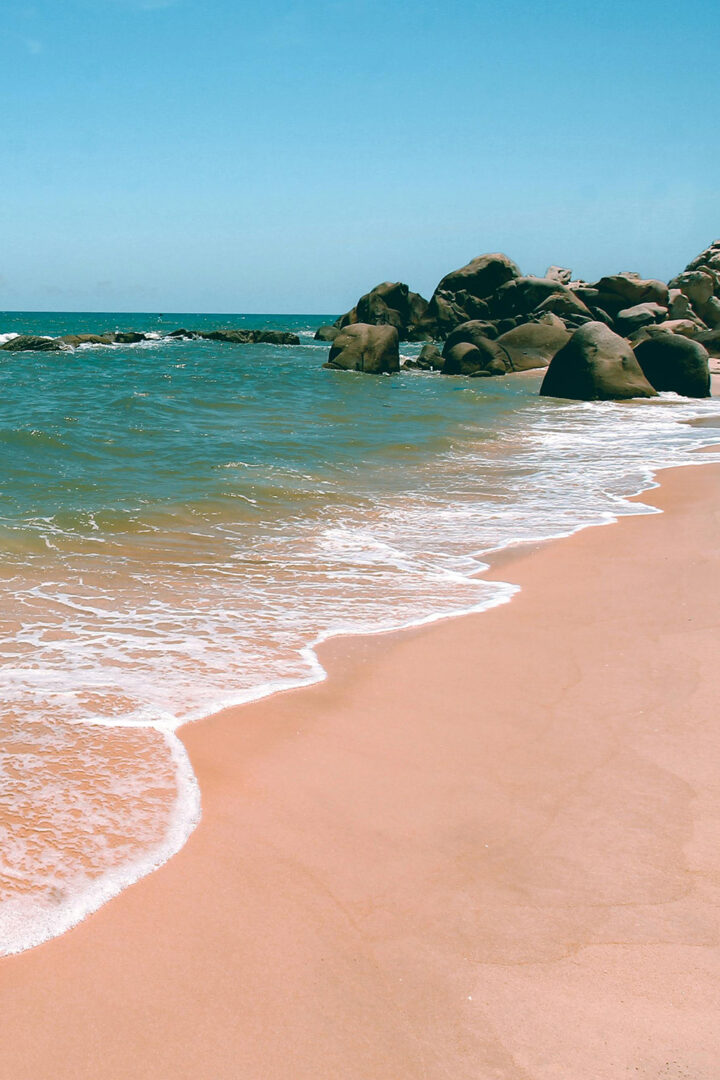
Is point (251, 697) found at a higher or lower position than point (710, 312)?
lower

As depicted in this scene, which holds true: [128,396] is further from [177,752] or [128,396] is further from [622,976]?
[622,976]

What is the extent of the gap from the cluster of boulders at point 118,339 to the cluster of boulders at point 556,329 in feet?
18.9

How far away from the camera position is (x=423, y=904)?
248 cm

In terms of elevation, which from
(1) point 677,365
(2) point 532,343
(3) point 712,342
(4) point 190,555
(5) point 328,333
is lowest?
(4) point 190,555

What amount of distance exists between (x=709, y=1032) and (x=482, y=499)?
7657mm

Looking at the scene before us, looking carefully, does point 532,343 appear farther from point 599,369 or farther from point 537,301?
point 599,369

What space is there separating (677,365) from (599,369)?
8.52 feet

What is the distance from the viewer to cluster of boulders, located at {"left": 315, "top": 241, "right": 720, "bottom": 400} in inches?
834

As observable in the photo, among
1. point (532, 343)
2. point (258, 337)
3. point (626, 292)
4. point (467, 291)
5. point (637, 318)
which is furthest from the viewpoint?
point (258, 337)

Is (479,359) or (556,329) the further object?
(556,329)

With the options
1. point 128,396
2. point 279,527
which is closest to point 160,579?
point 279,527

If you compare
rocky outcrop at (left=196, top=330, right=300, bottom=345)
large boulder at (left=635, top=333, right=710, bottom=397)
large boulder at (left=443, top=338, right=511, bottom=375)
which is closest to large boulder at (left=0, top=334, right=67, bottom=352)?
rocky outcrop at (left=196, top=330, right=300, bottom=345)

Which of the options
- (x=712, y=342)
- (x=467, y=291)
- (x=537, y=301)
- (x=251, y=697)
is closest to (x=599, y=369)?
(x=712, y=342)

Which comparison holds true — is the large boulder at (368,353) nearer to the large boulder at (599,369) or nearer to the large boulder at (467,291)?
the large boulder at (599,369)
